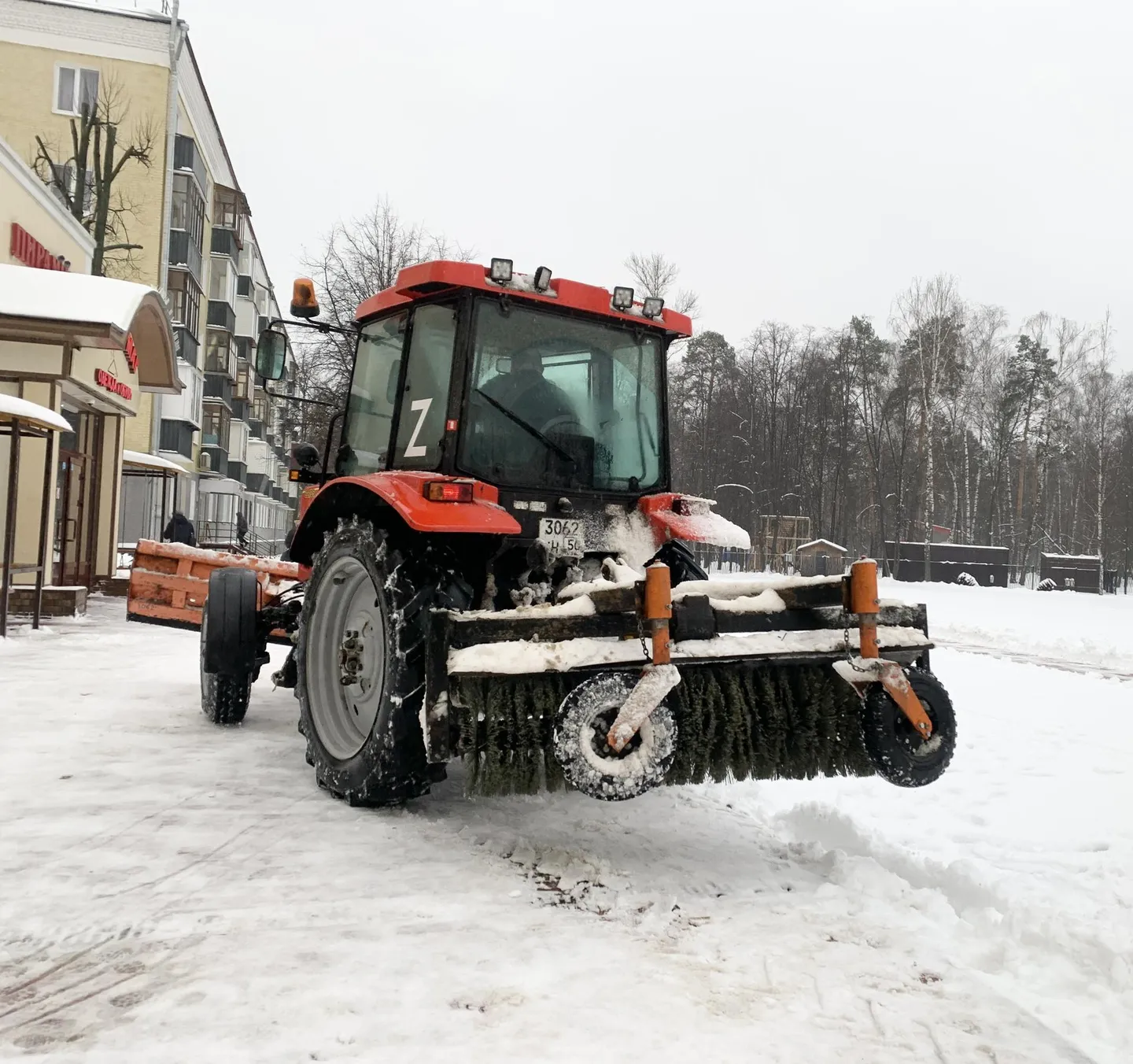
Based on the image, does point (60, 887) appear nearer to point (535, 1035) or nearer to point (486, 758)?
point (486, 758)

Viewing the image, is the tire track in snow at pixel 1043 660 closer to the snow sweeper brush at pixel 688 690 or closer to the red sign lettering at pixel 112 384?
the snow sweeper brush at pixel 688 690

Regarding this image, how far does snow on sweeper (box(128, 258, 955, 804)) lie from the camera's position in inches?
128

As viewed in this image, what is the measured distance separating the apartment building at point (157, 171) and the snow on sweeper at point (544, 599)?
21.0 meters

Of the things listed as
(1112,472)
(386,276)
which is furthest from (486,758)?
(1112,472)

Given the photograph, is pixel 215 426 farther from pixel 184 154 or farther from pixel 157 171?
pixel 157 171

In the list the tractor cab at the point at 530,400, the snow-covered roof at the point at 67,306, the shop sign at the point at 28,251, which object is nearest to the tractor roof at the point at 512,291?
the tractor cab at the point at 530,400

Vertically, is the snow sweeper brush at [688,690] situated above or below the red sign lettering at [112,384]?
below

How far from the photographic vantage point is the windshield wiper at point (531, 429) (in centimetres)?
412

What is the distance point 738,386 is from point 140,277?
23736 millimetres

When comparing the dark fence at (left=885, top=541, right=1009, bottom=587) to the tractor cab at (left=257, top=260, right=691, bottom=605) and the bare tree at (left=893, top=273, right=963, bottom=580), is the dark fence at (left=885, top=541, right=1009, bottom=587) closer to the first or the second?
the bare tree at (left=893, top=273, right=963, bottom=580)

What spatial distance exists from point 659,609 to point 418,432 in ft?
5.23

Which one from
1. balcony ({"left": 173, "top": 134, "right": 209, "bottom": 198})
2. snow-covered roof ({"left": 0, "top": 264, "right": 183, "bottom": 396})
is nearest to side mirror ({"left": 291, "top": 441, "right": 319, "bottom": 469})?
snow-covered roof ({"left": 0, "top": 264, "right": 183, "bottom": 396})

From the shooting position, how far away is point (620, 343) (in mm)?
4582

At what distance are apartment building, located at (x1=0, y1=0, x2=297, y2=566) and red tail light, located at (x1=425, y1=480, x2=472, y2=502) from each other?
21.8 metres
